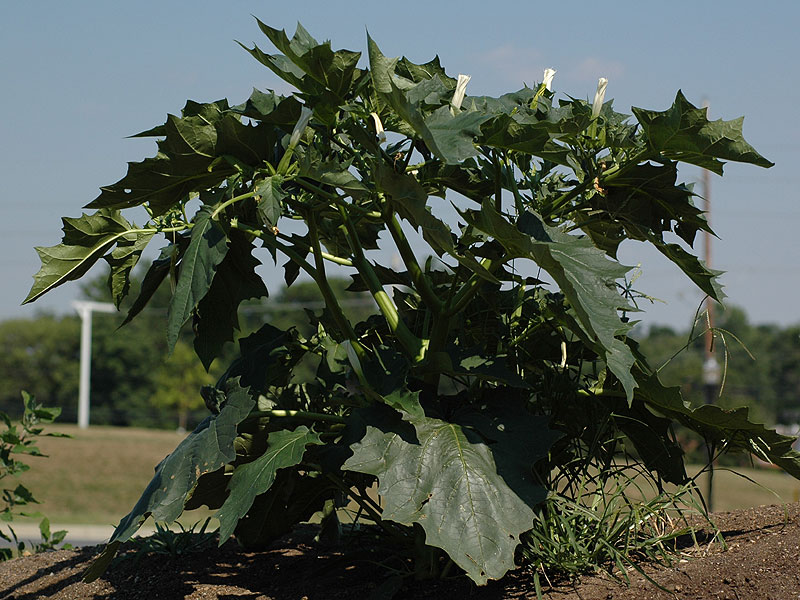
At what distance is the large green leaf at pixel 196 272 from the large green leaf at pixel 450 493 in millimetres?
577

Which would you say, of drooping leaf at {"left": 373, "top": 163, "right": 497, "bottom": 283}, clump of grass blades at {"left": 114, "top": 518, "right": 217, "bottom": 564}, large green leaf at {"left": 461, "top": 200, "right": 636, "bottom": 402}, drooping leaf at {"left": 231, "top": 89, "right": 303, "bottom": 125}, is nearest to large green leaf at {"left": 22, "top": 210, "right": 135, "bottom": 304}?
drooping leaf at {"left": 231, "top": 89, "right": 303, "bottom": 125}

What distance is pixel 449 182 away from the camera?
2449 mm

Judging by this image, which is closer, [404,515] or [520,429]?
[404,515]

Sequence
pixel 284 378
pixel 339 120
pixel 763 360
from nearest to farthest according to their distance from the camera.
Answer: pixel 339 120
pixel 284 378
pixel 763 360

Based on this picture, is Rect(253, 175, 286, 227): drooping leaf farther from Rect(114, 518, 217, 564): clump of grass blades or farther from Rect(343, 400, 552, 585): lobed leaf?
Rect(114, 518, 217, 564): clump of grass blades

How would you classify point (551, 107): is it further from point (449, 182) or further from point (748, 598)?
point (748, 598)

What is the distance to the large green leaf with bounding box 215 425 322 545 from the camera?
2.18 m

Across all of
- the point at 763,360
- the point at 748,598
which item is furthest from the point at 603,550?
the point at 763,360

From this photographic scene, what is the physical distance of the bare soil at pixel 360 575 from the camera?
234cm

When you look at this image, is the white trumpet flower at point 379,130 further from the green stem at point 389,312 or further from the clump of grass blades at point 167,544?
the clump of grass blades at point 167,544

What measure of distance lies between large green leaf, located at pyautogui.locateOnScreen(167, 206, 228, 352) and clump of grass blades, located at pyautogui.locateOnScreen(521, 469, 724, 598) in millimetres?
1146

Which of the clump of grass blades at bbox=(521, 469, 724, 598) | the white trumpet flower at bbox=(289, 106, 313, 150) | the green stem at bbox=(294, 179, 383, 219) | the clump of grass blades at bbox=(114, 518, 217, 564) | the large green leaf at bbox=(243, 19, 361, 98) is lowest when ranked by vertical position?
the clump of grass blades at bbox=(114, 518, 217, 564)

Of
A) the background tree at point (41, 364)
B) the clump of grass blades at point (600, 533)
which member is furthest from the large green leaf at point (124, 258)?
the background tree at point (41, 364)

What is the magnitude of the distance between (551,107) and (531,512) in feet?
3.81
